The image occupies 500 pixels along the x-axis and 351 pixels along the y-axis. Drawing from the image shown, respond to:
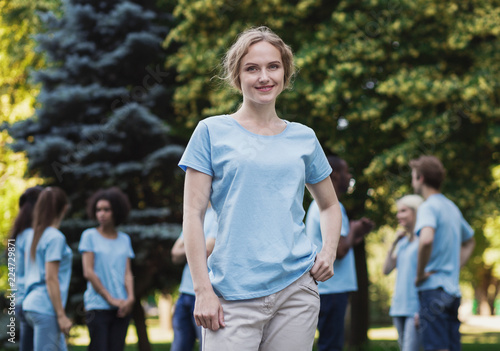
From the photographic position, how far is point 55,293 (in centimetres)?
543

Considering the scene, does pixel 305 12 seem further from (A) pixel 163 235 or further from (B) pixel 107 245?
(B) pixel 107 245

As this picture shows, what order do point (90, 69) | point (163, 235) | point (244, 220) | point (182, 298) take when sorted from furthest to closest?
point (90, 69) < point (163, 235) < point (182, 298) < point (244, 220)

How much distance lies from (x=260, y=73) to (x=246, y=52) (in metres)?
0.10

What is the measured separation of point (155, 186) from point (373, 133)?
14.6ft

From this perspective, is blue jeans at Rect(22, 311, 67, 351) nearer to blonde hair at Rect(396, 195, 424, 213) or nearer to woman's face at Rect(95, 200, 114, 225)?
woman's face at Rect(95, 200, 114, 225)

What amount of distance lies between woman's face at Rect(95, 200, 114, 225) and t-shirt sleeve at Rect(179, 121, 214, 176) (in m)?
3.88

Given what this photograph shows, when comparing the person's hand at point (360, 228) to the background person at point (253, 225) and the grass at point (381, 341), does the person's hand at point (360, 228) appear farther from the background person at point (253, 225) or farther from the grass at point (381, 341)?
the grass at point (381, 341)

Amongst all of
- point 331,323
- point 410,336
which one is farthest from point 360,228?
point 410,336

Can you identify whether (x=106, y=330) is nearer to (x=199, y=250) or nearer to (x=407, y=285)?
(x=407, y=285)

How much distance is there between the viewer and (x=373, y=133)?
1380 cm

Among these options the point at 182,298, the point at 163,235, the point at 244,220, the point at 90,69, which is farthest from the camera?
the point at 90,69

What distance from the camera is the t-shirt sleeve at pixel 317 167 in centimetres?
286

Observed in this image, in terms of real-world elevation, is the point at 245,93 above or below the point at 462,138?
below

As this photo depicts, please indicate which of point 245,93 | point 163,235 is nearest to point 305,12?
point 163,235
